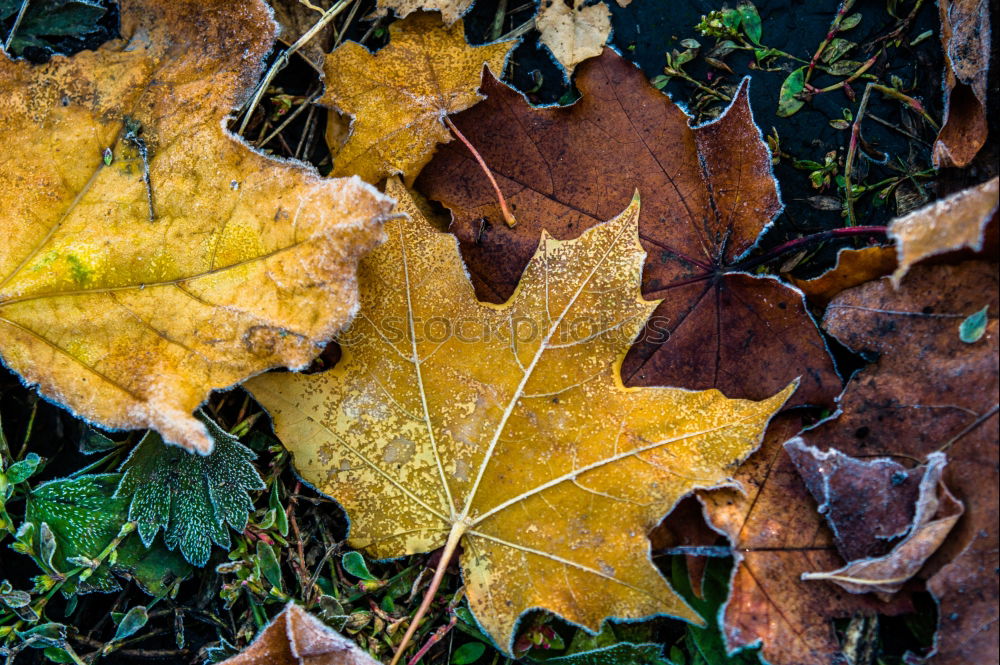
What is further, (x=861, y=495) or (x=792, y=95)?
(x=792, y=95)

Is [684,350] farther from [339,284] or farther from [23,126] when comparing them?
[23,126]

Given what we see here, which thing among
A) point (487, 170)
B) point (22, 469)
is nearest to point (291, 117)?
point (487, 170)

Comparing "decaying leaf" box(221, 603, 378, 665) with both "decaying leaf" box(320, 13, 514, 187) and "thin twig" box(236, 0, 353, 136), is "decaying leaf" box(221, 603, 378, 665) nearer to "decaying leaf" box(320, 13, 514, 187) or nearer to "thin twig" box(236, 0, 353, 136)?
"decaying leaf" box(320, 13, 514, 187)

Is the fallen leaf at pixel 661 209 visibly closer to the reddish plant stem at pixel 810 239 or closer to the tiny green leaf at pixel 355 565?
the reddish plant stem at pixel 810 239

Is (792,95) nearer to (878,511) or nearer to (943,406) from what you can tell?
(943,406)

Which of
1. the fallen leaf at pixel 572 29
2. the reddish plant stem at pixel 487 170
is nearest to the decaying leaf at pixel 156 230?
the reddish plant stem at pixel 487 170
